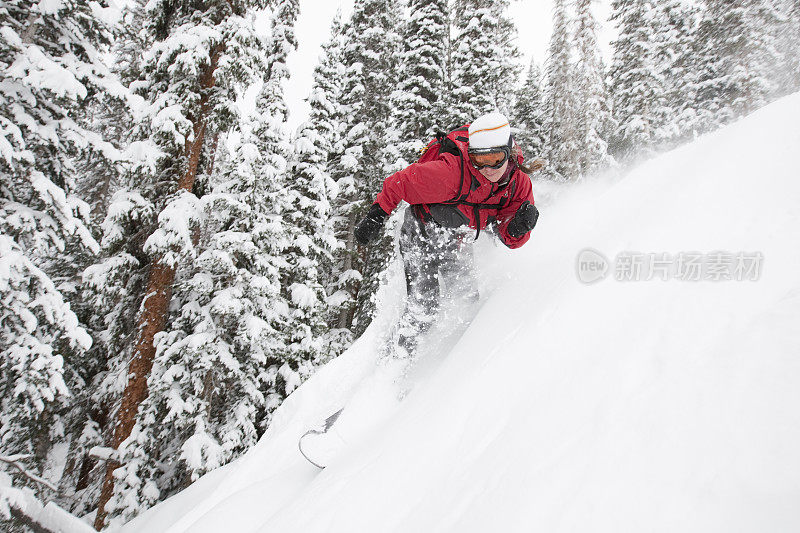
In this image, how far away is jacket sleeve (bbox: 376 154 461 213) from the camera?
378 cm

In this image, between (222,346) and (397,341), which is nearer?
(397,341)

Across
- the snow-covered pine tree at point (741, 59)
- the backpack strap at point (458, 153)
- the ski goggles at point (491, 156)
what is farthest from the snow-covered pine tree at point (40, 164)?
the snow-covered pine tree at point (741, 59)

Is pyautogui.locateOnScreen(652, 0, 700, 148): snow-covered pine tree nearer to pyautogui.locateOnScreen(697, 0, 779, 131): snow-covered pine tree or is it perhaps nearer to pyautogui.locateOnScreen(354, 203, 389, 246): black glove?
pyautogui.locateOnScreen(697, 0, 779, 131): snow-covered pine tree

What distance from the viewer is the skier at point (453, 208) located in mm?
3619

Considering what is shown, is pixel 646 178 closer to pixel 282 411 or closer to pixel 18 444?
Answer: pixel 282 411

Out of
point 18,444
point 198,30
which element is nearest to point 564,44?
point 198,30

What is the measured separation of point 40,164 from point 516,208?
8.63 meters

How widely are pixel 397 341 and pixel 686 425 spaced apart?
140 inches

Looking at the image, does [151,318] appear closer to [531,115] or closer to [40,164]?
[40,164]

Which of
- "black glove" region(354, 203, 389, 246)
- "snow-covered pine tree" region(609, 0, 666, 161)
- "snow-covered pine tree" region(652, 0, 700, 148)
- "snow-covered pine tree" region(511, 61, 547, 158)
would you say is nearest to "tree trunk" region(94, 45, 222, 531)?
"black glove" region(354, 203, 389, 246)

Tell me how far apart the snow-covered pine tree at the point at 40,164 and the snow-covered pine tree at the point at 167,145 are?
924 mm

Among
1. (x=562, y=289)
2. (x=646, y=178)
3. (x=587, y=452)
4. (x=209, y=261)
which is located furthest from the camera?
(x=209, y=261)

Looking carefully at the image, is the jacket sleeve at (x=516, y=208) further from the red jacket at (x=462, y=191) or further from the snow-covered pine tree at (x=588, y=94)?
the snow-covered pine tree at (x=588, y=94)

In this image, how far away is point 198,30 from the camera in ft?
27.2
